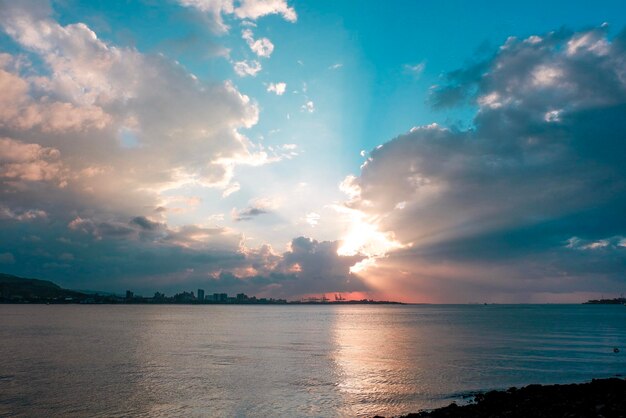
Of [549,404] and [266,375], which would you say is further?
[266,375]

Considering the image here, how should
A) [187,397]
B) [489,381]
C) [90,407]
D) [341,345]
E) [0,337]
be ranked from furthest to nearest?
[0,337] → [341,345] → [489,381] → [187,397] → [90,407]

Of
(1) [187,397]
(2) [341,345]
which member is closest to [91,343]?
(2) [341,345]

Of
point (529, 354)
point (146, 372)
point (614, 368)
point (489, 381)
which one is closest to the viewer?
point (489, 381)

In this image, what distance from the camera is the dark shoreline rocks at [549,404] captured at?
31.6m

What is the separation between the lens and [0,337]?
332 feet

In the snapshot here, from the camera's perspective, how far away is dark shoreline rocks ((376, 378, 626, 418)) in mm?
31594

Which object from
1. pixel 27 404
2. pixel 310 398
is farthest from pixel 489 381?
pixel 27 404

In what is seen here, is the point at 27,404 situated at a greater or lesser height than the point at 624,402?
lesser

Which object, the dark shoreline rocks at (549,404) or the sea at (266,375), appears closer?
the dark shoreline rocks at (549,404)

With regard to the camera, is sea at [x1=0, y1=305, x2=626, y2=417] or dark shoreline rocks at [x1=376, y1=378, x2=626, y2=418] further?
sea at [x1=0, y1=305, x2=626, y2=417]

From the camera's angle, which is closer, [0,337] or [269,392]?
[269,392]

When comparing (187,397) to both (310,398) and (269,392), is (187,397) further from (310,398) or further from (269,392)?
(310,398)

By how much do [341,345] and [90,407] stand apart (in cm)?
6272

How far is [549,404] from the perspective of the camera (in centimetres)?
3553
